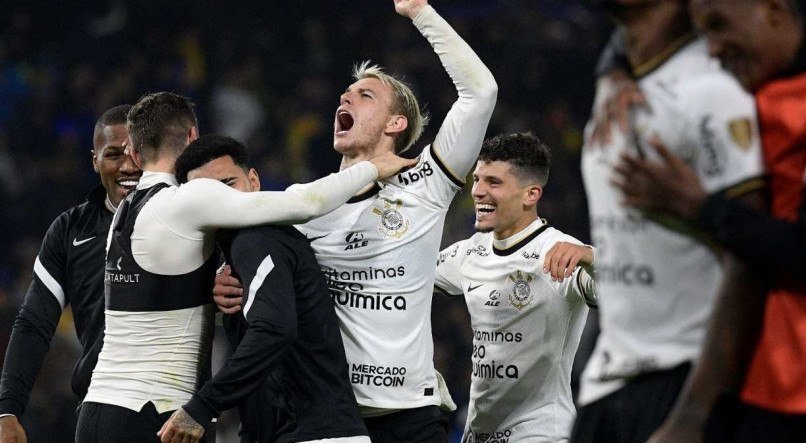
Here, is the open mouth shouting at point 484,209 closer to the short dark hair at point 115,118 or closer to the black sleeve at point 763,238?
the short dark hair at point 115,118

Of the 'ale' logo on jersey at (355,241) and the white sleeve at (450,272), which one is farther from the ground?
the 'ale' logo on jersey at (355,241)

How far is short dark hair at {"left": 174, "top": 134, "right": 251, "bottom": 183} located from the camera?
4637 millimetres

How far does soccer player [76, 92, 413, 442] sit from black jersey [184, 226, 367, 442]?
13 cm

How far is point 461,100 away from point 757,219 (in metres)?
2.59

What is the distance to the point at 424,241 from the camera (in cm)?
491

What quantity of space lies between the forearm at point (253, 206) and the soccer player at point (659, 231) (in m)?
1.74

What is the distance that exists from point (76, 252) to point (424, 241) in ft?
6.09

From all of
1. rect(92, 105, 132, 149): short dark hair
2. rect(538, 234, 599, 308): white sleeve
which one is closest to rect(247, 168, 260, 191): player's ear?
rect(92, 105, 132, 149): short dark hair

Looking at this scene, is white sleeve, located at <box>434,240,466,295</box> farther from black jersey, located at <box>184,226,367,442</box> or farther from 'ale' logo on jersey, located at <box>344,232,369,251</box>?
black jersey, located at <box>184,226,367,442</box>

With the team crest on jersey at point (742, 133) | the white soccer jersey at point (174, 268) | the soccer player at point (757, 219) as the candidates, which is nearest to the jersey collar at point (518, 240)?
the white soccer jersey at point (174, 268)

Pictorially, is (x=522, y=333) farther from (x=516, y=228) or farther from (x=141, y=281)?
(x=141, y=281)

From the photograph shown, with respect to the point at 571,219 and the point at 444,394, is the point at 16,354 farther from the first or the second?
the point at 571,219

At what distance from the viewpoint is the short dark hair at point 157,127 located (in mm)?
4789

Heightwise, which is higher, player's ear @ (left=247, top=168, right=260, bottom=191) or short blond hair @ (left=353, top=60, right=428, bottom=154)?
short blond hair @ (left=353, top=60, right=428, bottom=154)
